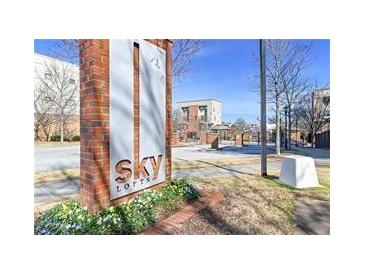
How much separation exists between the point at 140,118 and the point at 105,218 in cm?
125

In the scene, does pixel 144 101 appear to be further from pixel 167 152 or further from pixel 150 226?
pixel 150 226

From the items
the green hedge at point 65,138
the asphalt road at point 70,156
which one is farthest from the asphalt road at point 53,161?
the green hedge at point 65,138

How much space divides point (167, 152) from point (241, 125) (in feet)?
83.3

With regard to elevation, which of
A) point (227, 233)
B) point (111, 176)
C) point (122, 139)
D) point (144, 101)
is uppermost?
point (144, 101)

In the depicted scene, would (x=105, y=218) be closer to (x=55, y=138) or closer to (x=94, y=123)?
(x=94, y=123)

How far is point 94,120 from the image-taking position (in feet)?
7.67

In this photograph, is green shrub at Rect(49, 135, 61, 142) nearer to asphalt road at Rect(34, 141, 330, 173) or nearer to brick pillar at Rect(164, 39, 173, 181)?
asphalt road at Rect(34, 141, 330, 173)

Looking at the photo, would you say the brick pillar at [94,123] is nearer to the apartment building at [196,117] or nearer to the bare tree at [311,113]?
the bare tree at [311,113]

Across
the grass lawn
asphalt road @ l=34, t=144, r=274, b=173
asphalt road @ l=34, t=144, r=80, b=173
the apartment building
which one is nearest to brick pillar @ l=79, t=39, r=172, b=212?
the grass lawn

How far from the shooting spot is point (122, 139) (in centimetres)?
262

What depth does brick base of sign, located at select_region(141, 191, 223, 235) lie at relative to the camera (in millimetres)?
2420

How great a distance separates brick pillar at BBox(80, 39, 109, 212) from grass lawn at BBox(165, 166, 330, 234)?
3.10 ft

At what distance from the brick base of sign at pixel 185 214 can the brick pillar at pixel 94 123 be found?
0.62m
